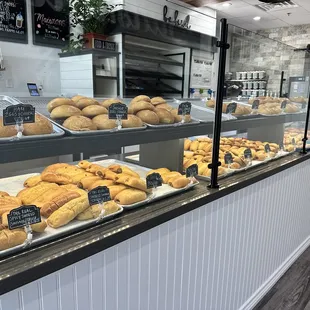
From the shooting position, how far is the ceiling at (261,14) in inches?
206

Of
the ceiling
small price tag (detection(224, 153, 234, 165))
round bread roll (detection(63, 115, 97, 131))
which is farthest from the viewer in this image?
the ceiling

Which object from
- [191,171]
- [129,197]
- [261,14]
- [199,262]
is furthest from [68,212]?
[261,14]

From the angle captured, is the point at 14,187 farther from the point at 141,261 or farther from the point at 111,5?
the point at 111,5

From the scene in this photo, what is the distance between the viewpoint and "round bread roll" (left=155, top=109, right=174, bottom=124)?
128cm

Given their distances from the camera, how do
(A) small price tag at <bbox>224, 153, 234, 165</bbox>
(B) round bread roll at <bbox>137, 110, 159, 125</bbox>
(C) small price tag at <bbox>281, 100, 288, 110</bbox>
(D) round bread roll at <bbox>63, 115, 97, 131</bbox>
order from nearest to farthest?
(D) round bread roll at <bbox>63, 115, 97, 131</bbox> < (B) round bread roll at <bbox>137, 110, 159, 125</bbox> < (A) small price tag at <bbox>224, 153, 234, 165</bbox> < (C) small price tag at <bbox>281, 100, 288, 110</bbox>

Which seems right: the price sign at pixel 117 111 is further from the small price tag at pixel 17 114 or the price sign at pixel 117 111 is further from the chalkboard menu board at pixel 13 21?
the chalkboard menu board at pixel 13 21

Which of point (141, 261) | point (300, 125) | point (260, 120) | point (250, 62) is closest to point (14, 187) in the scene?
point (141, 261)

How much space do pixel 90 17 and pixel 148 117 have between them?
9.76ft

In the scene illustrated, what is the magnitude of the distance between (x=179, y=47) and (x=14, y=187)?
13.5ft

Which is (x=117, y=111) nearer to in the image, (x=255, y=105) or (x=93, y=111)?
(x=93, y=111)

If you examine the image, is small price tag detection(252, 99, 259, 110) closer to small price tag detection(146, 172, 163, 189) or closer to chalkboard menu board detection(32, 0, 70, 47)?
small price tag detection(146, 172, 163, 189)

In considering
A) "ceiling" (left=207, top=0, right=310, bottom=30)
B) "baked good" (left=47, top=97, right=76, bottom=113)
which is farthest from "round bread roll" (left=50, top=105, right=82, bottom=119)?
"ceiling" (left=207, top=0, right=310, bottom=30)

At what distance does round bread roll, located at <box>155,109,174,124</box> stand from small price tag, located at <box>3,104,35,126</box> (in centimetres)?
56

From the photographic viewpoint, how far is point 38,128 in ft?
2.93
